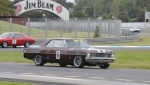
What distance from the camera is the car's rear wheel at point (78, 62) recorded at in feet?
71.5

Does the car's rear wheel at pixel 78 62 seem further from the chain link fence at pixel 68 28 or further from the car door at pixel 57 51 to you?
the chain link fence at pixel 68 28

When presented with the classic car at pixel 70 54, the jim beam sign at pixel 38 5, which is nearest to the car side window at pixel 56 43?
the classic car at pixel 70 54

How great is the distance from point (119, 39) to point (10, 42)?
53.7 feet

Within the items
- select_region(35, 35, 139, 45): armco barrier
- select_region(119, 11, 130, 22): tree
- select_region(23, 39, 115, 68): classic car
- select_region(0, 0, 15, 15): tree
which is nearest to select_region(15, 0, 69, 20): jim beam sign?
select_region(0, 0, 15, 15): tree

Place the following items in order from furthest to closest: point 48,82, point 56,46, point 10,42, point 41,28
A: 1. point 41,28
2. point 10,42
3. point 56,46
4. point 48,82

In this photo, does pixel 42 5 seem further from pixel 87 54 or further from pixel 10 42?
pixel 87 54

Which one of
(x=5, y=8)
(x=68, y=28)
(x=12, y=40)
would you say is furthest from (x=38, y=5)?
(x=12, y=40)

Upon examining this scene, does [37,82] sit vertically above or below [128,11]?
below

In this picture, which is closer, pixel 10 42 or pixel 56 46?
pixel 56 46

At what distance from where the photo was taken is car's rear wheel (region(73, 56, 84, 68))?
71.5 ft

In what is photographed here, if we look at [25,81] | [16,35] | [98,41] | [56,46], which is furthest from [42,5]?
[25,81]

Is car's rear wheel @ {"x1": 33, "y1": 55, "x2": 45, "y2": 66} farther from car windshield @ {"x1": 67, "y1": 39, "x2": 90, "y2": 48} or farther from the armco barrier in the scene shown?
the armco barrier

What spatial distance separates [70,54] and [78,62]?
0.58 meters

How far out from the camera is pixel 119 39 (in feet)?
176
